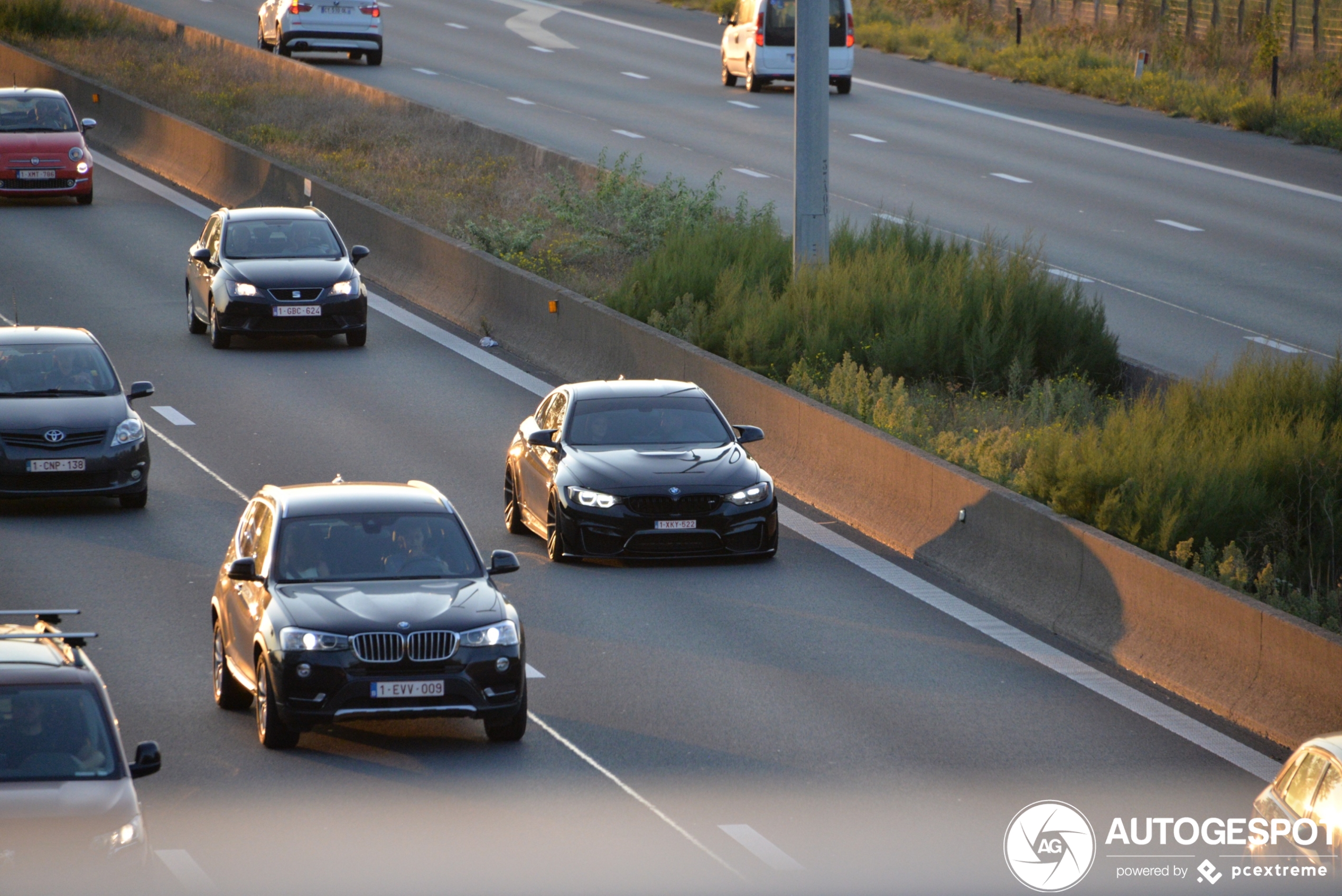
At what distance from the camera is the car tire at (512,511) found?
17.8 m

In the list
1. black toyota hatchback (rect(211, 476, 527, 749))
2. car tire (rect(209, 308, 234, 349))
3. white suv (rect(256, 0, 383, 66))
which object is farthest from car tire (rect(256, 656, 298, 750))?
white suv (rect(256, 0, 383, 66))

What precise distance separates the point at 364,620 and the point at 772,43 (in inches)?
1466

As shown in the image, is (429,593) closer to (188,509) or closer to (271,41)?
(188,509)

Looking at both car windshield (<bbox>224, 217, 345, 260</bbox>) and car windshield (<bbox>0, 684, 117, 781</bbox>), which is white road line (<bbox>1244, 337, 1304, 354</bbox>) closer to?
car windshield (<bbox>224, 217, 345, 260</bbox>)

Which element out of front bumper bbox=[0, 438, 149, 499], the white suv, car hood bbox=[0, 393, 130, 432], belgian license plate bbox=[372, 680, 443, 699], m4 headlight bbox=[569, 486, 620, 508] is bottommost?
front bumper bbox=[0, 438, 149, 499]

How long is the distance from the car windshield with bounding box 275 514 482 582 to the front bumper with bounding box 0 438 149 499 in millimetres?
6417

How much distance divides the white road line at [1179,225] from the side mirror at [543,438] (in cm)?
1805

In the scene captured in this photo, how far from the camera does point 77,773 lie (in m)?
8.94

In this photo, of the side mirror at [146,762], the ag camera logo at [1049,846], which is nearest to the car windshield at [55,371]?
the side mirror at [146,762]

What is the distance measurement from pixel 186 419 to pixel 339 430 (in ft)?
6.32

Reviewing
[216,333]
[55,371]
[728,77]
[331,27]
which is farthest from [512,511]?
[331,27]

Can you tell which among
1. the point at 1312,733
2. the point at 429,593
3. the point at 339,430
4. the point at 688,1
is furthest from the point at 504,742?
the point at 688,1

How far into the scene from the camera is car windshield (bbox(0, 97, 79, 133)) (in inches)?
1469

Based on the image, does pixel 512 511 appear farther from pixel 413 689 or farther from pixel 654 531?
pixel 413 689
